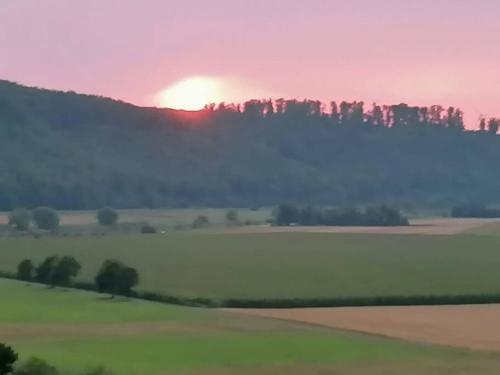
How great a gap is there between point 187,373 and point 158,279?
102 ft

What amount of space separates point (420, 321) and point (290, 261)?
31.1 m

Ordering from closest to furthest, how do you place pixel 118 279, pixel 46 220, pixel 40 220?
pixel 118 279, pixel 46 220, pixel 40 220

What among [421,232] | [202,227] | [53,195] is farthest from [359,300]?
[53,195]

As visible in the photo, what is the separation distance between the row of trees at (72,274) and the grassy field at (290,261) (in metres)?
2.26

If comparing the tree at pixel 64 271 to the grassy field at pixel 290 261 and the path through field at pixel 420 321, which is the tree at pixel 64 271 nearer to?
the grassy field at pixel 290 261

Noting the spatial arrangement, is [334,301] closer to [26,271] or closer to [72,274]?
[72,274]

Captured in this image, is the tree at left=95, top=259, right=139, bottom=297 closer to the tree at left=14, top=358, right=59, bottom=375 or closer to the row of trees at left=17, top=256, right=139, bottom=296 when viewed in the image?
the row of trees at left=17, top=256, right=139, bottom=296

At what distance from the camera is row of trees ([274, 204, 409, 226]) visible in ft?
438

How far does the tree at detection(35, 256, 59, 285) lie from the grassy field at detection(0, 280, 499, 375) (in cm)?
1152

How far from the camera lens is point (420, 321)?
45.2 metres

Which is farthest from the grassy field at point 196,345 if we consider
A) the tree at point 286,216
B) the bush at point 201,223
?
the tree at point 286,216

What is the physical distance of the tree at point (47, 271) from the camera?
2400 inches

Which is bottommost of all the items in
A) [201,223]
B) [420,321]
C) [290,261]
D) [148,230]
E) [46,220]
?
[420,321]

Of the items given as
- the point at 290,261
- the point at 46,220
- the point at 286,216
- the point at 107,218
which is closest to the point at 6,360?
the point at 290,261
